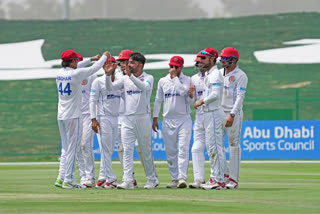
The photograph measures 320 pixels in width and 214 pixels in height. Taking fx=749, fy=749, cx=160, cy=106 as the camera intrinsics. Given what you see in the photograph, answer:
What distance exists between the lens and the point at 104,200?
10.3 meters

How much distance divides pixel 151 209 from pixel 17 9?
11029 cm

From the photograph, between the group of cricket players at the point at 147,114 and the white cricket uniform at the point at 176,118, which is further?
the white cricket uniform at the point at 176,118

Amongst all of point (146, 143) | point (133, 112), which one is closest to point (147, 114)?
point (133, 112)

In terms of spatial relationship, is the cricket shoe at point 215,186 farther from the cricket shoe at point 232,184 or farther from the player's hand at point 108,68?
the player's hand at point 108,68

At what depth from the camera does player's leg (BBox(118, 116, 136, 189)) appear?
1221 centimetres

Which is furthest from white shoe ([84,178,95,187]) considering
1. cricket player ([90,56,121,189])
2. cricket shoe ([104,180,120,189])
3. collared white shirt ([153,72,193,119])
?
collared white shirt ([153,72,193,119])

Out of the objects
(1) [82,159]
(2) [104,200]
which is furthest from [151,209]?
(1) [82,159]

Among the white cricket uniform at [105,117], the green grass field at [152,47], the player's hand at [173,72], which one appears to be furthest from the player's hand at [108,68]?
the green grass field at [152,47]

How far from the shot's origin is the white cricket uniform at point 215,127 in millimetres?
11867

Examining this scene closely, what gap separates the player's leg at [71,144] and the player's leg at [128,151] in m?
0.76

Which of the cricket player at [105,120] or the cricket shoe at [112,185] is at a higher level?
the cricket player at [105,120]

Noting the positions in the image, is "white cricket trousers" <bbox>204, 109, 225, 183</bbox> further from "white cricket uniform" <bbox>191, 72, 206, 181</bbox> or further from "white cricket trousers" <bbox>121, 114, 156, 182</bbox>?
"white cricket trousers" <bbox>121, 114, 156, 182</bbox>

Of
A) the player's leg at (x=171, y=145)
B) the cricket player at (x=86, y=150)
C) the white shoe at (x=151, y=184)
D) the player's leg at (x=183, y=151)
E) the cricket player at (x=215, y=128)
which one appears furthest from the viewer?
the cricket player at (x=86, y=150)

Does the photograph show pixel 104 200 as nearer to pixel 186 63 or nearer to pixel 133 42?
pixel 186 63
